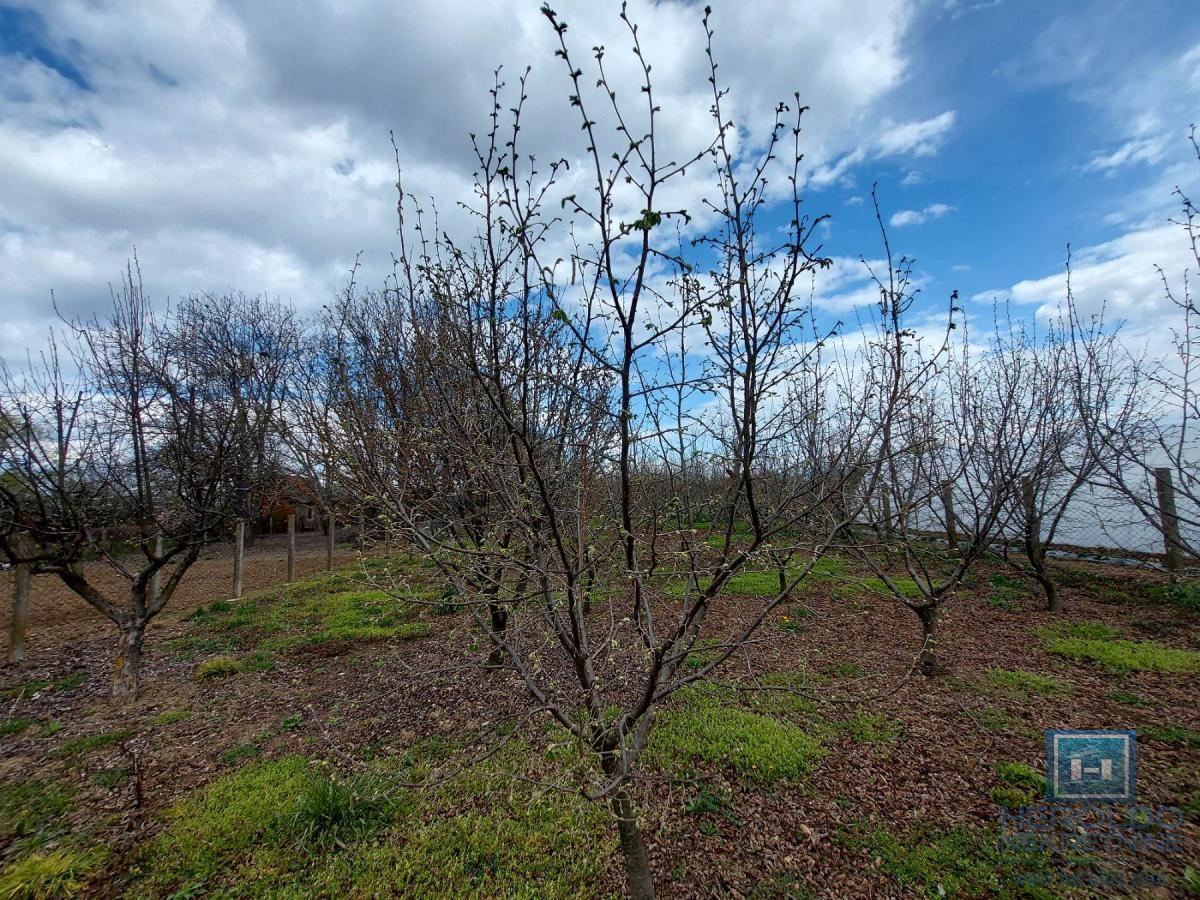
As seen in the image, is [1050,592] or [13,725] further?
[1050,592]

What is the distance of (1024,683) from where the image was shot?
15.1ft

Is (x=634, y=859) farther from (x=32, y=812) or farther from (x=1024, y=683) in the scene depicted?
(x=1024, y=683)

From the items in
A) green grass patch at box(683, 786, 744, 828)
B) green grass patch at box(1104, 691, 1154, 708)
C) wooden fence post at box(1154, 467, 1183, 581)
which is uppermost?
Result: wooden fence post at box(1154, 467, 1183, 581)

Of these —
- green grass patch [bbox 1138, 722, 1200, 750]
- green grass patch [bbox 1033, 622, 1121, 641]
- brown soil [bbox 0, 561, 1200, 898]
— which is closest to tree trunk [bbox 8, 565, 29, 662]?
brown soil [bbox 0, 561, 1200, 898]

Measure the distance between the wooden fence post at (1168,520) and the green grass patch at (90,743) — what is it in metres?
9.95

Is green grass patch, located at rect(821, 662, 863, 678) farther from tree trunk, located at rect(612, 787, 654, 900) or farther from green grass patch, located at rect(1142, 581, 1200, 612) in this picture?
green grass patch, located at rect(1142, 581, 1200, 612)

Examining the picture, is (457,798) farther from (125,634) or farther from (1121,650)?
(1121,650)

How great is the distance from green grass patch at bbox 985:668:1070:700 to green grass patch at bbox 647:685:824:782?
2.21 metres

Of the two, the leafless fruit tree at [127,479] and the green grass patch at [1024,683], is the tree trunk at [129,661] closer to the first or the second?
the leafless fruit tree at [127,479]

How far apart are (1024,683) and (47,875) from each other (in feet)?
24.1

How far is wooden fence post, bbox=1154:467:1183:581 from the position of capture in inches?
195

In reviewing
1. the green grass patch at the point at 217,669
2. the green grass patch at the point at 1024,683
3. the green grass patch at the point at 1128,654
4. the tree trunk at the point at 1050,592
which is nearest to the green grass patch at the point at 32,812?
the green grass patch at the point at 217,669

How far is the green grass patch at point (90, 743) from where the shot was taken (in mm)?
4156

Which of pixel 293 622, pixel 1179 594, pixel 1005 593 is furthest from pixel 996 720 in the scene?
pixel 293 622
